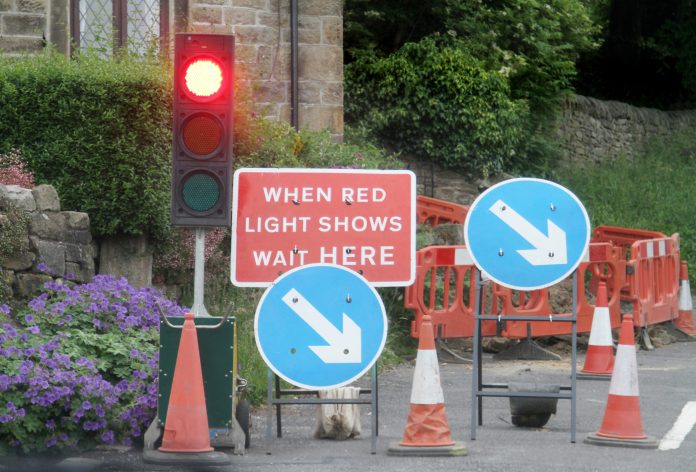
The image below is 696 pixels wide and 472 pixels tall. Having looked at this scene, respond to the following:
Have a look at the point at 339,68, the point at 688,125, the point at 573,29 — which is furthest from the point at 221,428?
the point at 688,125

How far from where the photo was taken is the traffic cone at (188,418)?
7.28m

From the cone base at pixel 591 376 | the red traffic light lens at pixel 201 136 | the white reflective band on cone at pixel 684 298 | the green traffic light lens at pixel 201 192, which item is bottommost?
the cone base at pixel 591 376

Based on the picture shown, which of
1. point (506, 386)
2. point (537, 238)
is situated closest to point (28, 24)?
point (506, 386)

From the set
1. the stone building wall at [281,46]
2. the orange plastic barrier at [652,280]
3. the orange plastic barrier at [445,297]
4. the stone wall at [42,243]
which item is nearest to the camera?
the stone wall at [42,243]

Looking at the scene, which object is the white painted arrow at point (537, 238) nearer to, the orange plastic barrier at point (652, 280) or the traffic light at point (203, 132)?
the traffic light at point (203, 132)

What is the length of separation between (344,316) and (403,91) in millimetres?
13289

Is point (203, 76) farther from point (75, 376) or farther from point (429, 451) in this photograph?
point (429, 451)

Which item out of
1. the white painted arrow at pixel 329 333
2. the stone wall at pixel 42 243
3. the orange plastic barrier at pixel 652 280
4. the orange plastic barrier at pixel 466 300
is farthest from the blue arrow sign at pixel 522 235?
the orange plastic barrier at pixel 652 280

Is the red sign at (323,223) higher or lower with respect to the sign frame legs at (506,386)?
higher

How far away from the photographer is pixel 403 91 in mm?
20766

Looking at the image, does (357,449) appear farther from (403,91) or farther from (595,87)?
(595,87)

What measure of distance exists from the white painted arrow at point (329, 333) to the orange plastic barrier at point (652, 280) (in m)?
6.55

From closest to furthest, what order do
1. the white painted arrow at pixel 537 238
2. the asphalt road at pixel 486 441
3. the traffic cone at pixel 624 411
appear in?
the asphalt road at pixel 486 441 → the traffic cone at pixel 624 411 → the white painted arrow at pixel 537 238

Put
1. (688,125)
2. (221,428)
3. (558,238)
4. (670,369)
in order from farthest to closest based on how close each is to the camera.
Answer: (688,125)
(670,369)
(558,238)
(221,428)
